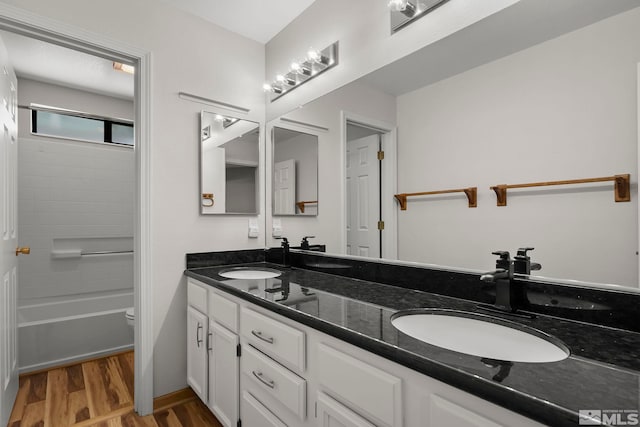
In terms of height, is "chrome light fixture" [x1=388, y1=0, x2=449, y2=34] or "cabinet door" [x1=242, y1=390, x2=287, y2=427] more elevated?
"chrome light fixture" [x1=388, y1=0, x2=449, y2=34]

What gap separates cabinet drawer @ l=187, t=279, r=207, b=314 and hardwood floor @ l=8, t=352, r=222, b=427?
0.60 meters

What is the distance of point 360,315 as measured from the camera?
1056 millimetres

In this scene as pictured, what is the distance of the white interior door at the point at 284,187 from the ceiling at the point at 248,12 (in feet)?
3.03

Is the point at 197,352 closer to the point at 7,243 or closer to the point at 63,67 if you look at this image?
the point at 7,243

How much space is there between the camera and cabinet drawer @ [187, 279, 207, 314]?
1.83 metres

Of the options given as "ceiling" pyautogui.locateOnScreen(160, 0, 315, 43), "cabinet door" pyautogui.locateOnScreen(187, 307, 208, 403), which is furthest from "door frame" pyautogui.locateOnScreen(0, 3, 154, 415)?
"ceiling" pyautogui.locateOnScreen(160, 0, 315, 43)

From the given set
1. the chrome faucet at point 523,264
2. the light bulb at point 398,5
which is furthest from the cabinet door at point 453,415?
the light bulb at point 398,5

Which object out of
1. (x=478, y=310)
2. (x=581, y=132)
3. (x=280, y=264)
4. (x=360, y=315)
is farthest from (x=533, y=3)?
(x=280, y=264)

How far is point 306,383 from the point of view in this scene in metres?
1.11

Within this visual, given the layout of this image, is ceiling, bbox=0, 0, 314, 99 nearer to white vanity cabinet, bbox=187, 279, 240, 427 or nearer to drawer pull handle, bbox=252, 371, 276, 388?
white vanity cabinet, bbox=187, 279, 240, 427

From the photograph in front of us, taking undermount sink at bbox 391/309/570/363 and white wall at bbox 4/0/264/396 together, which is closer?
undermount sink at bbox 391/309/570/363

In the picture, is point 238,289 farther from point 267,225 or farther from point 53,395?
point 53,395

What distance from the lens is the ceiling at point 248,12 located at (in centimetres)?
204

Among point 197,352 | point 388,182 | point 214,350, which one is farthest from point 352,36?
point 197,352
